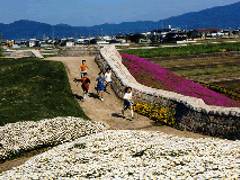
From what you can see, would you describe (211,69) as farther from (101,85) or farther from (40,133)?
(40,133)

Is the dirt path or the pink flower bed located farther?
the pink flower bed

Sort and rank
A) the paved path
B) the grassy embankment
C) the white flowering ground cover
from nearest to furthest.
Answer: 1. the white flowering ground cover
2. the paved path
3. the grassy embankment

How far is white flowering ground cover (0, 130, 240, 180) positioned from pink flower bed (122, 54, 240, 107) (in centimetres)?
2365

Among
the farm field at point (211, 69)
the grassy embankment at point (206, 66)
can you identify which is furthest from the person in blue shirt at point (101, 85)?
the farm field at point (211, 69)

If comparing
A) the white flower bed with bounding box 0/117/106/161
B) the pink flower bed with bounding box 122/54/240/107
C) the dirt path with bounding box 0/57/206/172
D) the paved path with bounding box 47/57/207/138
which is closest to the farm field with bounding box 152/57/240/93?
the pink flower bed with bounding box 122/54/240/107

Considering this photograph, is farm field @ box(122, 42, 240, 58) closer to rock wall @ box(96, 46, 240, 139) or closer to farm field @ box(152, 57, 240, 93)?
farm field @ box(152, 57, 240, 93)

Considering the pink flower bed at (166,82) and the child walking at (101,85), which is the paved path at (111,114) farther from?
the pink flower bed at (166,82)

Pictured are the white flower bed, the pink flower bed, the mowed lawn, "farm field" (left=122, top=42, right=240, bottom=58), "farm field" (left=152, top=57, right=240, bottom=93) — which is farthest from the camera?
"farm field" (left=122, top=42, right=240, bottom=58)

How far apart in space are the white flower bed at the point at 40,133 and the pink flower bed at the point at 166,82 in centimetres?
1774

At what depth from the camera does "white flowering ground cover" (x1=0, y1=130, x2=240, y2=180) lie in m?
21.2

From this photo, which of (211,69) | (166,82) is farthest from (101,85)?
(211,69)

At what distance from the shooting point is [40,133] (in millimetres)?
37312

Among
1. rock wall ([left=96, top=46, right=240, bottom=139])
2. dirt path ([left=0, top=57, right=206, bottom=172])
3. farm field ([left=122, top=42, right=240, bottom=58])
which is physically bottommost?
farm field ([left=122, top=42, right=240, bottom=58])

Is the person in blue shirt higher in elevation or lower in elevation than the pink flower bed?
higher
